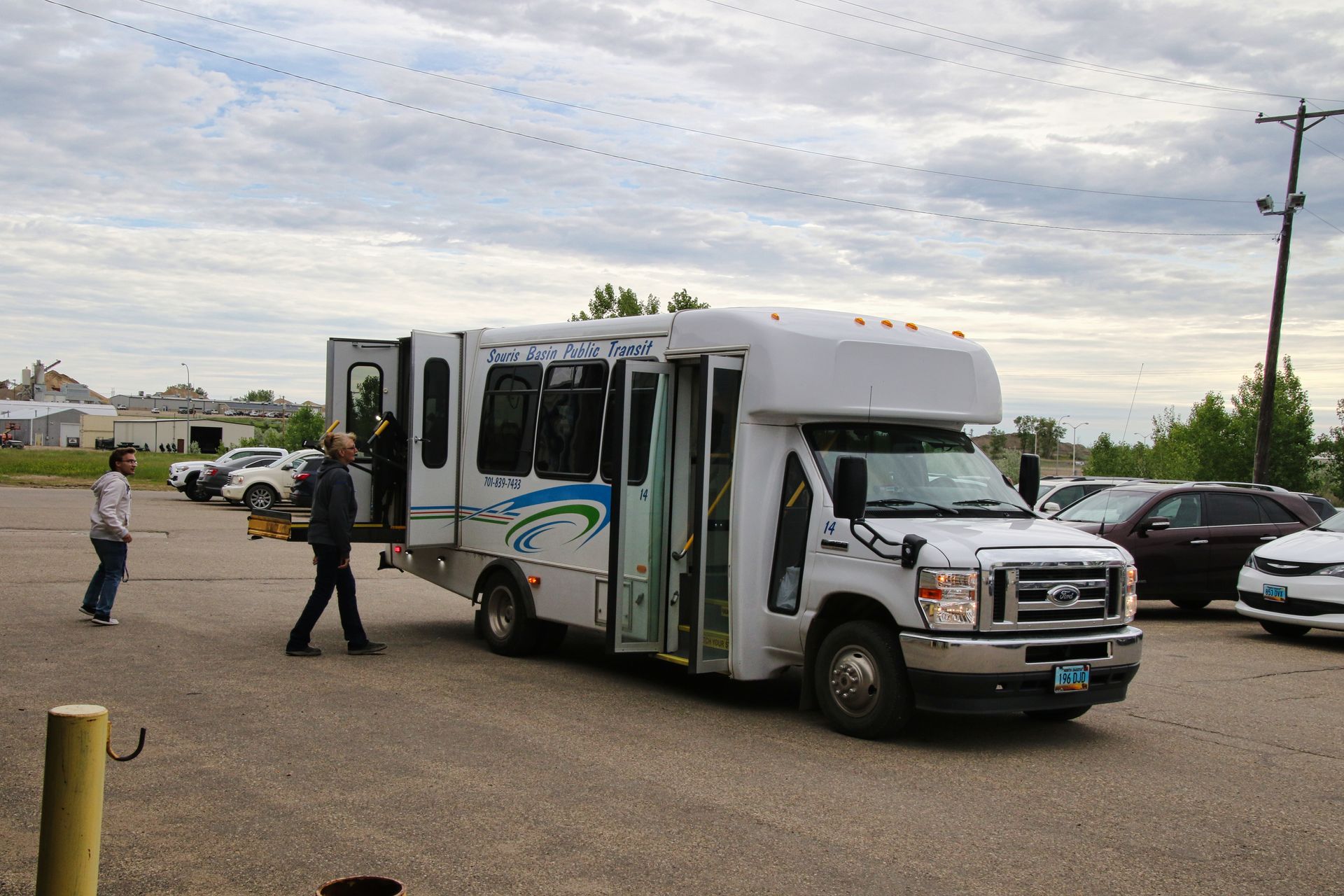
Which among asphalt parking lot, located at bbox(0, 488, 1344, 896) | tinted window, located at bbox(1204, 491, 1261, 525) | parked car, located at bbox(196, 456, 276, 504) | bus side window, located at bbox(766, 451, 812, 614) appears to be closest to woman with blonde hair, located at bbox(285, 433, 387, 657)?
asphalt parking lot, located at bbox(0, 488, 1344, 896)

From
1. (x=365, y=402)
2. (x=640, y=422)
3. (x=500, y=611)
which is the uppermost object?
(x=365, y=402)

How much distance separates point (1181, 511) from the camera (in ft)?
50.7

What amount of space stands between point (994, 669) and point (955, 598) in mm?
483

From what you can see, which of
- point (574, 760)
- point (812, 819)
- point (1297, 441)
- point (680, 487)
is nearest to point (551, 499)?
point (680, 487)

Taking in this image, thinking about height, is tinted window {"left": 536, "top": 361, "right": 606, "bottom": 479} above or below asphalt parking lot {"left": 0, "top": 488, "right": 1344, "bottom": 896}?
above

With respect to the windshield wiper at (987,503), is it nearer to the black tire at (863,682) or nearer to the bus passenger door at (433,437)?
the black tire at (863,682)

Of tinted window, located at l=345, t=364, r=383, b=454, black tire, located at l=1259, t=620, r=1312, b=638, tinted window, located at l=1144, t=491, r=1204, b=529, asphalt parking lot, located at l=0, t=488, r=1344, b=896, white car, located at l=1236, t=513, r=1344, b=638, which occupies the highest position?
tinted window, located at l=345, t=364, r=383, b=454

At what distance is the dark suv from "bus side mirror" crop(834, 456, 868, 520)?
8.53m

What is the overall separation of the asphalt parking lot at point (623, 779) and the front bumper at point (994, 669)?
1.16 ft

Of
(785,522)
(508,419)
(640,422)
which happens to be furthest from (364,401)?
(785,522)

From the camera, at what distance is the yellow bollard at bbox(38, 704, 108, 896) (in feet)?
13.0

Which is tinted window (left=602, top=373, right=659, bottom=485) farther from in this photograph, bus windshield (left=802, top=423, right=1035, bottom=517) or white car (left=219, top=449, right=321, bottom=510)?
white car (left=219, top=449, right=321, bottom=510)

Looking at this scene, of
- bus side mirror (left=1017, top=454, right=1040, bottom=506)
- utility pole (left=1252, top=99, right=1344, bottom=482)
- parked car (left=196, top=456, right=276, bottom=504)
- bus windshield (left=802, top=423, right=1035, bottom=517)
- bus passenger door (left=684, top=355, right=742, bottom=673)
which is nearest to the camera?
bus windshield (left=802, top=423, right=1035, bottom=517)

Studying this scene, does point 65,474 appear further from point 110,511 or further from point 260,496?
point 110,511
